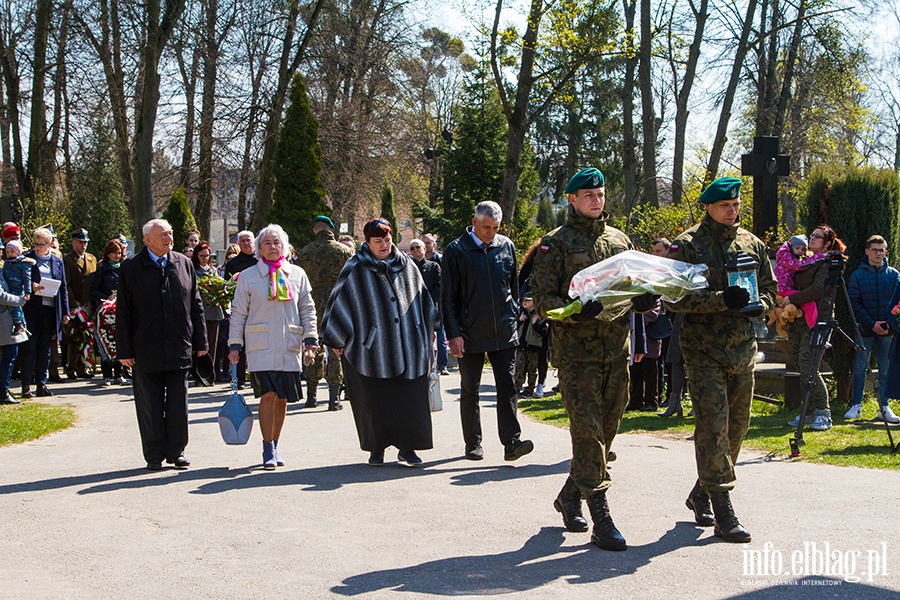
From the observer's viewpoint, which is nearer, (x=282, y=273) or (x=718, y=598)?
(x=718, y=598)

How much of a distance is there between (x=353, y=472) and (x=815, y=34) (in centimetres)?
2332

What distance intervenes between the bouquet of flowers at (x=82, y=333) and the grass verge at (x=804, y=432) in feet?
23.7

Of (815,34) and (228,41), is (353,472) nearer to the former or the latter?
(228,41)

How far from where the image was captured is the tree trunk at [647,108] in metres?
25.0

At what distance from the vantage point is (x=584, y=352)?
19.7ft

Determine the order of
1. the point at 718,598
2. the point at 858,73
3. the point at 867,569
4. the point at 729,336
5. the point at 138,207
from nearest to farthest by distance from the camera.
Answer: the point at 718,598 → the point at 867,569 → the point at 729,336 → the point at 138,207 → the point at 858,73

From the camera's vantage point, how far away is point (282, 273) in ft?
28.4

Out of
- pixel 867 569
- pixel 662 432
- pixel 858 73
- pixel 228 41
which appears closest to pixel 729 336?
pixel 867 569

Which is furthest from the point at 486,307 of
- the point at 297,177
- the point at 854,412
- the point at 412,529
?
the point at 297,177

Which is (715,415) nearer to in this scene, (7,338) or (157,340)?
(157,340)

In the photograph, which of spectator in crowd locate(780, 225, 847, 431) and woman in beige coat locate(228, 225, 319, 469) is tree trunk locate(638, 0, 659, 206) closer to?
spectator in crowd locate(780, 225, 847, 431)

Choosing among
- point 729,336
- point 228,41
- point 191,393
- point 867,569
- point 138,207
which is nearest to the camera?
point 867,569

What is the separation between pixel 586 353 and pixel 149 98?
1916cm

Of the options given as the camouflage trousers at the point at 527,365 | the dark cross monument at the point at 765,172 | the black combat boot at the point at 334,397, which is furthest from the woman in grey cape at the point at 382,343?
the dark cross monument at the point at 765,172
